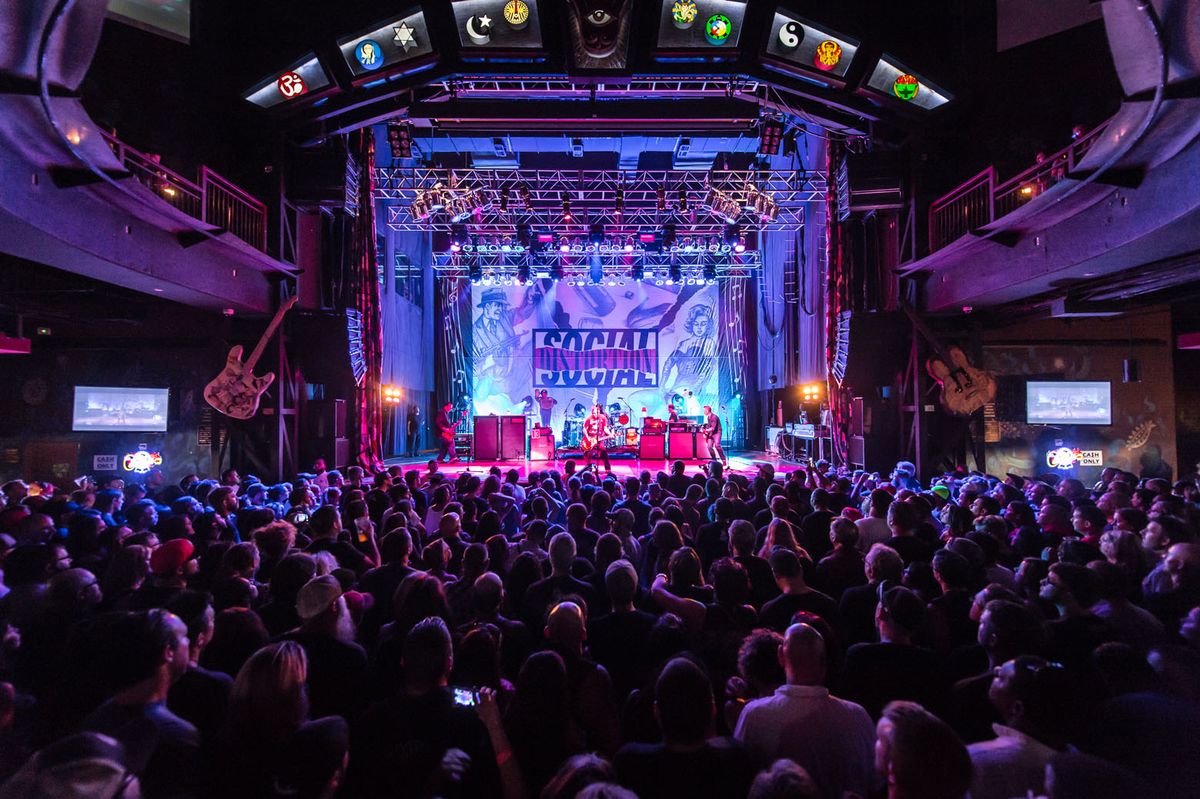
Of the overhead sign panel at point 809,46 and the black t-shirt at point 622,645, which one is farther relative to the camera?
the overhead sign panel at point 809,46

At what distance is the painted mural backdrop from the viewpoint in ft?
74.3

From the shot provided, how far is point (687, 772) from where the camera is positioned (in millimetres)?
1786

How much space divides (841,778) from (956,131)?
1185 centimetres

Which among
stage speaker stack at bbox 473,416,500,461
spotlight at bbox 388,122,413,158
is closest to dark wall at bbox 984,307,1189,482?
stage speaker stack at bbox 473,416,500,461

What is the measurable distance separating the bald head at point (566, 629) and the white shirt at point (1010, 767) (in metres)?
1.39

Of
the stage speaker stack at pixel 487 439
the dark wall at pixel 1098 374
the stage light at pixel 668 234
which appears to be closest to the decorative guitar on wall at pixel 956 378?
the dark wall at pixel 1098 374

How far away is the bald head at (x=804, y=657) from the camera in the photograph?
2064 mm

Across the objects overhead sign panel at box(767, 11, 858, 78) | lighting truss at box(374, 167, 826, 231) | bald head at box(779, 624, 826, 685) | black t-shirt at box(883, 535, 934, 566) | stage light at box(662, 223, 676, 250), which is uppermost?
overhead sign panel at box(767, 11, 858, 78)

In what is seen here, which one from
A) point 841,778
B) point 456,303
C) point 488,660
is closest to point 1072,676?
point 841,778

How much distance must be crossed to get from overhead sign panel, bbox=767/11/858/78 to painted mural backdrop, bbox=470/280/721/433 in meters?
12.9

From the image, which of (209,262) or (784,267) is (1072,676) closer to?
(209,262)

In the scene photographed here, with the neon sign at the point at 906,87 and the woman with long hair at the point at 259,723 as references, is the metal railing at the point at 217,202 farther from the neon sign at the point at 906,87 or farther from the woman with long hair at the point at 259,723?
the neon sign at the point at 906,87

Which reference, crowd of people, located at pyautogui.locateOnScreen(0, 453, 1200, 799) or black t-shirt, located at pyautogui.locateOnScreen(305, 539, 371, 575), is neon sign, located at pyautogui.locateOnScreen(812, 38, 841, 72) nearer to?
crowd of people, located at pyautogui.locateOnScreen(0, 453, 1200, 799)

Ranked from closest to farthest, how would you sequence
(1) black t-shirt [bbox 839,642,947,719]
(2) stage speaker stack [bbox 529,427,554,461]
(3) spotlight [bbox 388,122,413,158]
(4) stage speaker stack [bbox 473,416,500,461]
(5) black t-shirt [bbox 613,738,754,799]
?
(5) black t-shirt [bbox 613,738,754,799] → (1) black t-shirt [bbox 839,642,947,719] → (3) spotlight [bbox 388,122,413,158] → (4) stage speaker stack [bbox 473,416,500,461] → (2) stage speaker stack [bbox 529,427,554,461]
